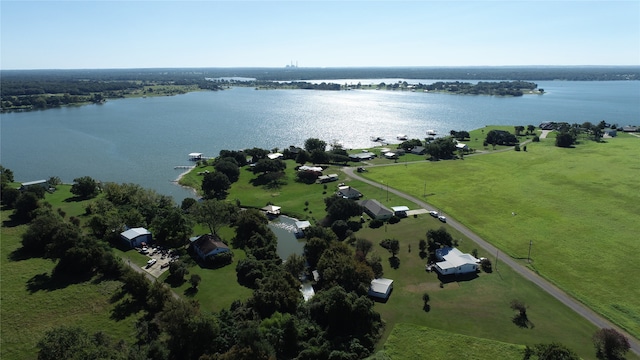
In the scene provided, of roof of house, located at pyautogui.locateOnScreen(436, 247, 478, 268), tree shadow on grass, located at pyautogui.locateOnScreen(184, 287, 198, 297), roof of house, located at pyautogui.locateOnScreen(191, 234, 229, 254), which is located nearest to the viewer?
tree shadow on grass, located at pyautogui.locateOnScreen(184, 287, 198, 297)

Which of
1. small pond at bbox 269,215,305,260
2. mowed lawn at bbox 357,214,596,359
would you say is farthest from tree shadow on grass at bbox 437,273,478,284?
small pond at bbox 269,215,305,260

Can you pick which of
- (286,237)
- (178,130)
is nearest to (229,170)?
(286,237)

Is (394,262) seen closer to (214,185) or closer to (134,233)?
(134,233)

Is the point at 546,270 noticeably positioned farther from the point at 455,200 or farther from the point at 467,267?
the point at 455,200

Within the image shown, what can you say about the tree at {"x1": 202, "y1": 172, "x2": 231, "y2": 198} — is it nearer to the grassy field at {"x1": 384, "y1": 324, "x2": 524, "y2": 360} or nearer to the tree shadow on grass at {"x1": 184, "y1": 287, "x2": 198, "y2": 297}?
the tree shadow on grass at {"x1": 184, "y1": 287, "x2": 198, "y2": 297}

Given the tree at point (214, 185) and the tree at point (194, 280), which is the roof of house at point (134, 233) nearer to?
the tree at point (194, 280)
